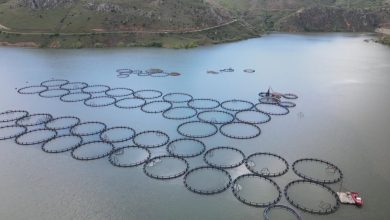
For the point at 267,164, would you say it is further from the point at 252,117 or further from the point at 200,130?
the point at 252,117

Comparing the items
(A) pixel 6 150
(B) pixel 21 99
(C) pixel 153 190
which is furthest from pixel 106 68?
(C) pixel 153 190

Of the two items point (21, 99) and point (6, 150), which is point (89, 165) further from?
point (21, 99)

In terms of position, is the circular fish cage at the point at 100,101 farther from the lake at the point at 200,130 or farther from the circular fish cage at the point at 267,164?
the circular fish cage at the point at 267,164

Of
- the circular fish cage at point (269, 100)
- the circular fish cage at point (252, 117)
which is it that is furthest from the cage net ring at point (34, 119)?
the circular fish cage at point (269, 100)

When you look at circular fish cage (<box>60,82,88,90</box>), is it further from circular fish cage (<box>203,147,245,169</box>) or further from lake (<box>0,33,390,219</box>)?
circular fish cage (<box>203,147,245,169</box>)

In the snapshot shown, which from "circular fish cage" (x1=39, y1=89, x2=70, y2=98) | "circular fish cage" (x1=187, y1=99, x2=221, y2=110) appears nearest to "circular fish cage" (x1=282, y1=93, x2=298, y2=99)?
"circular fish cage" (x1=187, y1=99, x2=221, y2=110)

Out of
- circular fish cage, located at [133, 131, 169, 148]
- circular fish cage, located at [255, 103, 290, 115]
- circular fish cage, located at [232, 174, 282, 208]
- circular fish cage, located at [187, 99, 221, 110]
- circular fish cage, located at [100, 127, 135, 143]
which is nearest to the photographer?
circular fish cage, located at [232, 174, 282, 208]
